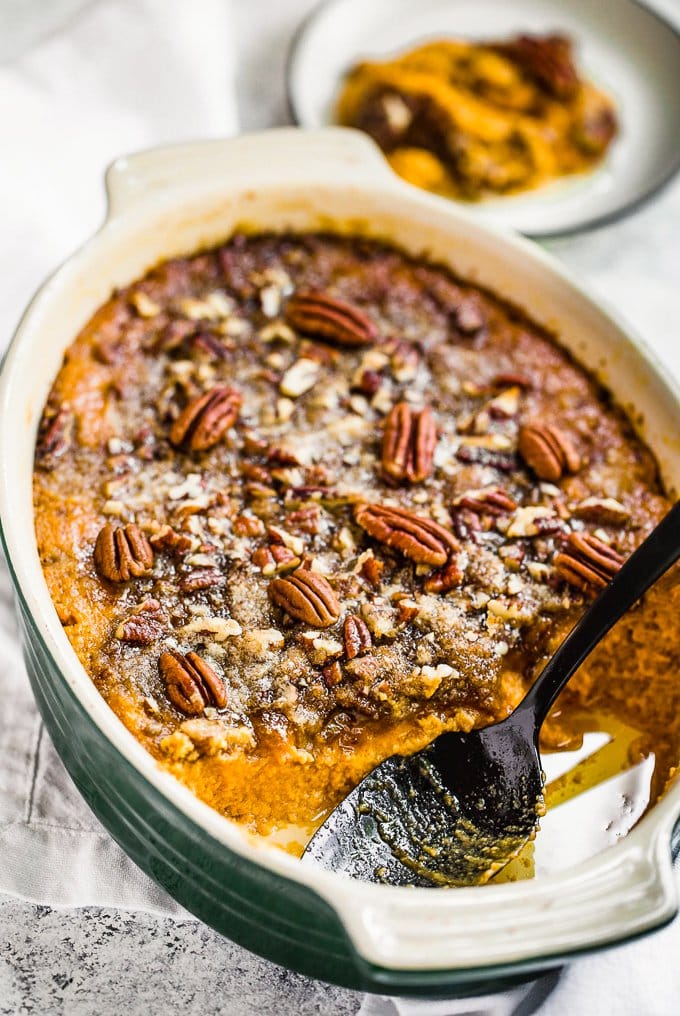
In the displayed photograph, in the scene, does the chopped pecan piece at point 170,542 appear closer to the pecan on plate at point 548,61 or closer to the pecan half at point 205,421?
the pecan half at point 205,421

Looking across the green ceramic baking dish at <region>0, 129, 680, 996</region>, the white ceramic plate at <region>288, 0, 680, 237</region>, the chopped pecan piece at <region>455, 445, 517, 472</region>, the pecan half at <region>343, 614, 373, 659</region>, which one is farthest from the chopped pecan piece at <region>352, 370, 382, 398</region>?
the white ceramic plate at <region>288, 0, 680, 237</region>

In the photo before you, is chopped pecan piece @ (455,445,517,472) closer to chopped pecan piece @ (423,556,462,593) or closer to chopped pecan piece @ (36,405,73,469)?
chopped pecan piece @ (423,556,462,593)

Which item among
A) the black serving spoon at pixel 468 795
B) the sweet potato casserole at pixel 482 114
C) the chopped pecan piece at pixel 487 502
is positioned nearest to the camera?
the black serving spoon at pixel 468 795

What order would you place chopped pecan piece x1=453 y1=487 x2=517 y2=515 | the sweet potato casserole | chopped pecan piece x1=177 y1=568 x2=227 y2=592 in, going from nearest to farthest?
chopped pecan piece x1=177 y1=568 x2=227 y2=592 → chopped pecan piece x1=453 y1=487 x2=517 y2=515 → the sweet potato casserole

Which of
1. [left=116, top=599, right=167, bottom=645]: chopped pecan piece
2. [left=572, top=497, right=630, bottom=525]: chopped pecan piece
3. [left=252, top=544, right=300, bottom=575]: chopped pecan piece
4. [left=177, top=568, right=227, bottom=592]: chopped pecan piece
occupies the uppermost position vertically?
[left=572, top=497, right=630, bottom=525]: chopped pecan piece

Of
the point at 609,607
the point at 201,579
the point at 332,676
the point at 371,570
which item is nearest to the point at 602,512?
the point at 609,607

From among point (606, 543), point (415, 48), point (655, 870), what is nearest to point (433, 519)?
point (606, 543)

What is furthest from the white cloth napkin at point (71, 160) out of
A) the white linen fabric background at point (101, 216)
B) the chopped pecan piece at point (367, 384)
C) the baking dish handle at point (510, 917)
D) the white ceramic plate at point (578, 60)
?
the chopped pecan piece at point (367, 384)
